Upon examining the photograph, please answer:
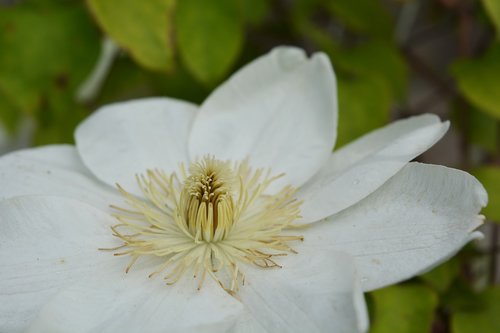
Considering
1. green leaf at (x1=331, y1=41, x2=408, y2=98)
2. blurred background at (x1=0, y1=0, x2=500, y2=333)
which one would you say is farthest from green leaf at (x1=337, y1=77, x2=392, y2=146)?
green leaf at (x1=331, y1=41, x2=408, y2=98)

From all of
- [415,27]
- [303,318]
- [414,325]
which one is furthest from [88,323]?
[415,27]

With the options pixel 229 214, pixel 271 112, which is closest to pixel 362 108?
pixel 271 112

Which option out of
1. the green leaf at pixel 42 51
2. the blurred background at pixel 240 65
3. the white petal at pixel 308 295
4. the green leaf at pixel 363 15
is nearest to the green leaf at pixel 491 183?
the blurred background at pixel 240 65

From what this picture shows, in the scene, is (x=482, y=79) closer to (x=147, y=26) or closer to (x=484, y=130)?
(x=484, y=130)

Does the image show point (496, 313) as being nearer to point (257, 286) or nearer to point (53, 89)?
point (257, 286)

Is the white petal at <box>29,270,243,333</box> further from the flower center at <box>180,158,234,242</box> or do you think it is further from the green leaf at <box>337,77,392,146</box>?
the green leaf at <box>337,77,392,146</box>

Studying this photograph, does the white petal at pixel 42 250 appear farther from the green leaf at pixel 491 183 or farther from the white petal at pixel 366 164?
the green leaf at pixel 491 183
